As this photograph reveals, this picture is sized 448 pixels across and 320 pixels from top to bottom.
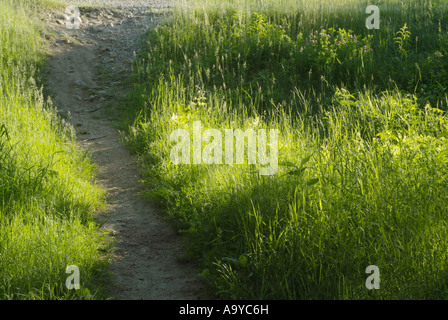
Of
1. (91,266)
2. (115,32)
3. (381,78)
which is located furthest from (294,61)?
(91,266)

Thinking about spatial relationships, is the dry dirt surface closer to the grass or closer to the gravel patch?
the gravel patch

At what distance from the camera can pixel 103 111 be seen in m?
9.14

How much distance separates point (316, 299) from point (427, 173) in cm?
166

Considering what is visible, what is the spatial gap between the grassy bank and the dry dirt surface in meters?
0.25

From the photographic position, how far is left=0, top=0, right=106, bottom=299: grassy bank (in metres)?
3.79

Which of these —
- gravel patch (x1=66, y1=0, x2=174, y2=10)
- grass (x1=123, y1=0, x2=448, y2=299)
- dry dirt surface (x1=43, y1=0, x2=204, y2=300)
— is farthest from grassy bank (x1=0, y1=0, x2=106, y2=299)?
gravel patch (x1=66, y1=0, x2=174, y2=10)

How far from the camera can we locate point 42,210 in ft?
15.4

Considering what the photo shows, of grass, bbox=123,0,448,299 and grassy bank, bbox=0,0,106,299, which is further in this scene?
grassy bank, bbox=0,0,106,299

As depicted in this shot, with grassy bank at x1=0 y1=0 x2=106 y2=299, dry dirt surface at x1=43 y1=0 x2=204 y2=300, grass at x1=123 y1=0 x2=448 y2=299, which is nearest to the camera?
grass at x1=123 y1=0 x2=448 y2=299

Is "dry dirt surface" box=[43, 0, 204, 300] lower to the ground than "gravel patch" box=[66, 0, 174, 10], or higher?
lower

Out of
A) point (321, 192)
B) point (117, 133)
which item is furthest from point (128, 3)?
→ point (321, 192)

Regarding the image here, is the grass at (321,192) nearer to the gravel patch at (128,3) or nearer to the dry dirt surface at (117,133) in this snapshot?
the dry dirt surface at (117,133)

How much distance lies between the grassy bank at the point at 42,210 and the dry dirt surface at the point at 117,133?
255 mm
